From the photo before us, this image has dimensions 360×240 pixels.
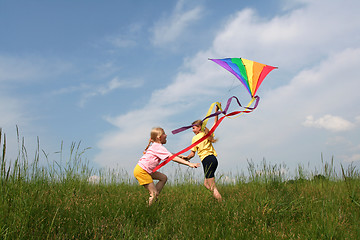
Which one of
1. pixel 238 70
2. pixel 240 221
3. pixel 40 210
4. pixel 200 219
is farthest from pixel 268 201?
pixel 40 210

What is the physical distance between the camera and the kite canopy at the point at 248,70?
622cm

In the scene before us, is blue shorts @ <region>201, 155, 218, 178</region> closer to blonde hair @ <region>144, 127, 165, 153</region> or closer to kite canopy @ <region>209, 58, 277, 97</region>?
blonde hair @ <region>144, 127, 165, 153</region>

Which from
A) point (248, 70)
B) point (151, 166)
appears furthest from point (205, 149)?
point (248, 70)

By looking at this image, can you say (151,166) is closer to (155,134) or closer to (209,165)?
(155,134)

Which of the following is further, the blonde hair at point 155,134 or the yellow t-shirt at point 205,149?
the yellow t-shirt at point 205,149

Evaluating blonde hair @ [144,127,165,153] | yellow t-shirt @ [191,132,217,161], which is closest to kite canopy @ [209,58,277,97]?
yellow t-shirt @ [191,132,217,161]

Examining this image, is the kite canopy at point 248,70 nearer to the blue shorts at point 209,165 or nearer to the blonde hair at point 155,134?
the blue shorts at point 209,165

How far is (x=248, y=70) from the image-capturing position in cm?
636

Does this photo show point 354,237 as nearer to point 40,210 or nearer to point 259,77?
point 259,77

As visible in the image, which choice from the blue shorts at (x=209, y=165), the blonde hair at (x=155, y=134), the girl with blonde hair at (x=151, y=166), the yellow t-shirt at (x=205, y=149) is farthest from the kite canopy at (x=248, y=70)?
the girl with blonde hair at (x=151, y=166)

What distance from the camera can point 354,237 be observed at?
3.71 meters

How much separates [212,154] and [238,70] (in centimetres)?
201

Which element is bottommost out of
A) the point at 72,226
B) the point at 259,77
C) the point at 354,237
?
the point at 354,237

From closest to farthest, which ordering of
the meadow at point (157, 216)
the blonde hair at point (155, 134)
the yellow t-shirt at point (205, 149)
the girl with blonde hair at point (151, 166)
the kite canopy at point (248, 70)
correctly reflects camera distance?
the meadow at point (157, 216)
the girl with blonde hair at point (151, 166)
the blonde hair at point (155, 134)
the kite canopy at point (248, 70)
the yellow t-shirt at point (205, 149)
